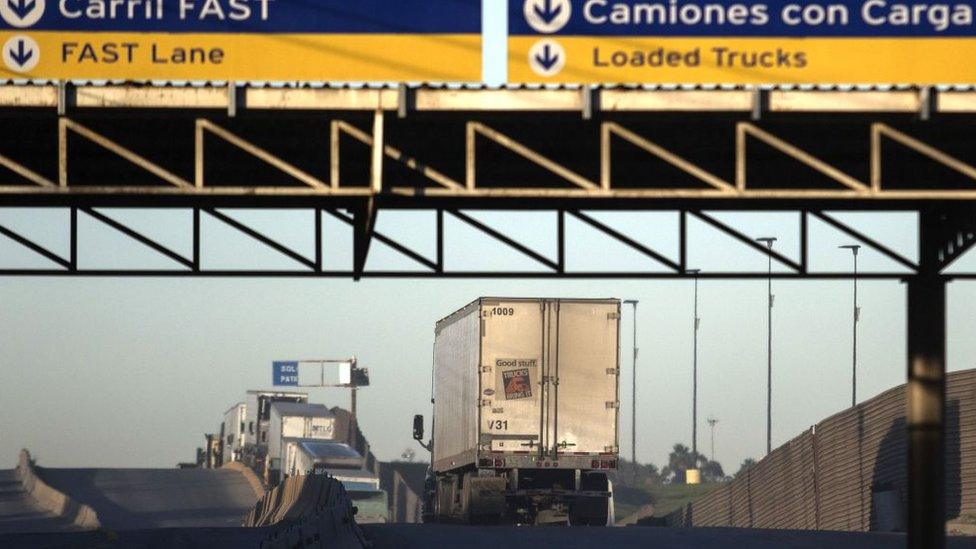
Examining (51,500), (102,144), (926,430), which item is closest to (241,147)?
(102,144)

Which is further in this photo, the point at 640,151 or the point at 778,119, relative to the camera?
the point at 640,151

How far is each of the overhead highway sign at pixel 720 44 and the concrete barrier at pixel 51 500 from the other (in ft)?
148

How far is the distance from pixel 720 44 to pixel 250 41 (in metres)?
5.38

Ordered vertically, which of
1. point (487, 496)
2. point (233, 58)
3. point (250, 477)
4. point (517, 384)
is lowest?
point (250, 477)

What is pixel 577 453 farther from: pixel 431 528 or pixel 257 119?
pixel 257 119

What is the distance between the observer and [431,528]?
127ft

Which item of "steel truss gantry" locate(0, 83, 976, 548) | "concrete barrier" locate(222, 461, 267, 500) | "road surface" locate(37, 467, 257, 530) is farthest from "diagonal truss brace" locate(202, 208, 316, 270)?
"concrete barrier" locate(222, 461, 267, 500)

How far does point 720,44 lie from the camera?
22.4m

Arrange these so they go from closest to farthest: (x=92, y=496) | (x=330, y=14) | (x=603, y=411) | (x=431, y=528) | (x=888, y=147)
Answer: (x=330, y=14) < (x=888, y=147) < (x=431, y=528) < (x=603, y=411) < (x=92, y=496)

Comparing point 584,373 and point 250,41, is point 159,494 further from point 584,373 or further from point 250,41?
point 250,41

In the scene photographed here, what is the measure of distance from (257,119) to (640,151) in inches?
221

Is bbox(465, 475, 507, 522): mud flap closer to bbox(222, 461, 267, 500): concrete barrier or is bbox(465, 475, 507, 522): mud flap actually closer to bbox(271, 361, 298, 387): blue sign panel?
bbox(222, 461, 267, 500): concrete barrier

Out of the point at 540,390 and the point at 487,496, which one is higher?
the point at 540,390

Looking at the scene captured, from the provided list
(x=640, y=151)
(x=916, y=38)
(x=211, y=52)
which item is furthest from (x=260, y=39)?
(x=916, y=38)
